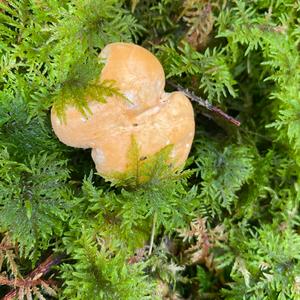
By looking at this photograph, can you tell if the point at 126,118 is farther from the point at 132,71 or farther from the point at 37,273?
the point at 37,273

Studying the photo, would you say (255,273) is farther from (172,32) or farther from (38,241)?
(172,32)

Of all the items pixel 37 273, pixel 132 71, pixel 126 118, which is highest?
pixel 132 71

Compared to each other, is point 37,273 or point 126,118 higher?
point 126,118

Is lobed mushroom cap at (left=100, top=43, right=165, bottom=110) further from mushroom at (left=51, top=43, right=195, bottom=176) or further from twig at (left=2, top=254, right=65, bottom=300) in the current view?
twig at (left=2, top=254, right=65, bottom=300)

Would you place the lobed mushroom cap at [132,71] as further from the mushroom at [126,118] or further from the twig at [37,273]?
the twig at [37,273]

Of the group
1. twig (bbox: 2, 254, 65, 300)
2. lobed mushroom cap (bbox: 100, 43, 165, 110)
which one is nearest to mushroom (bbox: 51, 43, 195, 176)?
lobed mushroom cap (bbox: 100, 43, 165, 110)

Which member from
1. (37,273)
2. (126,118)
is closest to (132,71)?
(126,118)

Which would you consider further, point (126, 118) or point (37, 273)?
point (37, 273)
